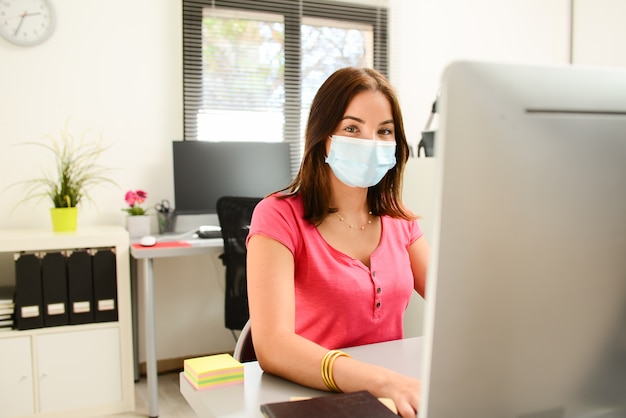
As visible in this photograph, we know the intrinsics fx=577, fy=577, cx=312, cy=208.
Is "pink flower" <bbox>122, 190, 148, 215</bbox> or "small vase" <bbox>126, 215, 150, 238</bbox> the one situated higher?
"pink flower" <bbox>122, 190, 148, 215</bbox>

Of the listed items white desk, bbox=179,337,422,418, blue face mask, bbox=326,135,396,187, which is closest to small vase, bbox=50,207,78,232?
blue face mask, bbox=326,135,396,187

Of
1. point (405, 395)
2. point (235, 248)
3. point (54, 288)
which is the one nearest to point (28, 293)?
point (54, 288)

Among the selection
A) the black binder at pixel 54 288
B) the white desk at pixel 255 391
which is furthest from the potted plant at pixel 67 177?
the white desk at pixel 255 391

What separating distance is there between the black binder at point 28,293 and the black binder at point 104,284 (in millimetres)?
232

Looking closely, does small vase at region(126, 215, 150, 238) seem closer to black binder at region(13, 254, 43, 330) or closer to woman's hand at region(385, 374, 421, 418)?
black binder at region(13, 254, 43, 330)

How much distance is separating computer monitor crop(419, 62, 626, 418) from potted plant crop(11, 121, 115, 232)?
261 centimetres

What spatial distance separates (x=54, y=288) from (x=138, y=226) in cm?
58

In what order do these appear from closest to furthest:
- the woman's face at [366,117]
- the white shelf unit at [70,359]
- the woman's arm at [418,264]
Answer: the woman's face at [366,117] → the woman's arm at [418,264] → the white shelf unit at [70,359]

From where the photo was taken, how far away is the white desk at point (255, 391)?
916mm

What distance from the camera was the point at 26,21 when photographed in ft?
9.52

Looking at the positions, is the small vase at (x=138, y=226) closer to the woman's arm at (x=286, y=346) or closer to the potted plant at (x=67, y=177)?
the potted plant at (x=67, y=177)

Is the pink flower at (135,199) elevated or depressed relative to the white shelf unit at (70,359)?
elevated

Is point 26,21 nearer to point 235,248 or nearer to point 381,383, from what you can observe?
point 235,248

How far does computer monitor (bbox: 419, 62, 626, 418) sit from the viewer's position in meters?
0.52
